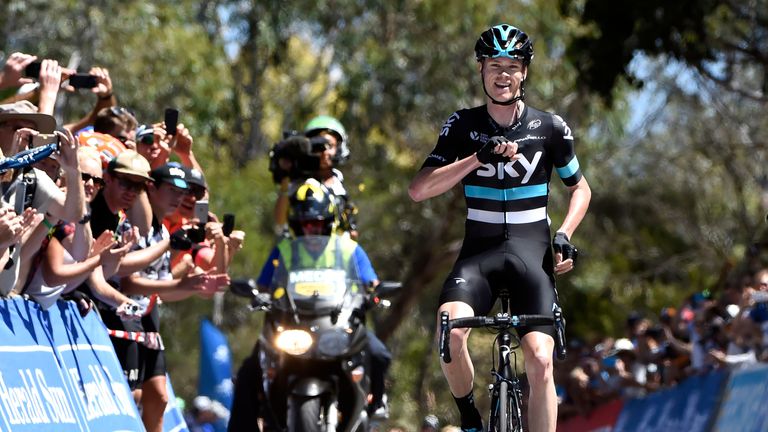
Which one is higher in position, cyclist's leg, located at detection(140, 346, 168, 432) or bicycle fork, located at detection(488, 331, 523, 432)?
cyclist's leg, located at detection(140, 346, 168, 432)

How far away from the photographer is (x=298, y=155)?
13.5m

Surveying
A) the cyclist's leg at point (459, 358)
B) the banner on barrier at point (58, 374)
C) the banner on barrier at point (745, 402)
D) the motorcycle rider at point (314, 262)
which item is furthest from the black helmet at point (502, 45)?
the banner on barrier at point (745, 402)

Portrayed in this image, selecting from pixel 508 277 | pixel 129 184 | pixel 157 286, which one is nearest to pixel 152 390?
pixel 157 286

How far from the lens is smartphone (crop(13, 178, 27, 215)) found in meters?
8.95

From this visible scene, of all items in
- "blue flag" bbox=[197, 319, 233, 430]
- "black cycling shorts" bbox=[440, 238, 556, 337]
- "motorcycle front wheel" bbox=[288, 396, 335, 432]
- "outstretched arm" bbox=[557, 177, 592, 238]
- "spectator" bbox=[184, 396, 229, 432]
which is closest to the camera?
"black cycling shorts" bbox=[440, 238, 556, 337]

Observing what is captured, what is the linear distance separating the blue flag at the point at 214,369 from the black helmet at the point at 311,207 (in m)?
8.77

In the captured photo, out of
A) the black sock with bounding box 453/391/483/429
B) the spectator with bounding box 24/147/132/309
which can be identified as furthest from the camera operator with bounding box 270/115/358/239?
the black sock with bounding box 453/391/483/429

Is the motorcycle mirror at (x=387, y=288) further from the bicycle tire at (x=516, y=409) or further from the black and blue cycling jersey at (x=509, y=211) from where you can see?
the bicycle tire at (x=516, y=409)

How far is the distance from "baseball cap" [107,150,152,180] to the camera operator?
2408 millimetres

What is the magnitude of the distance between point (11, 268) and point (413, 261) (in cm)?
2375

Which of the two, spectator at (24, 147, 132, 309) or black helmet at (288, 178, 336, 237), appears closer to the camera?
spectator at (24, 147, 132, 309)

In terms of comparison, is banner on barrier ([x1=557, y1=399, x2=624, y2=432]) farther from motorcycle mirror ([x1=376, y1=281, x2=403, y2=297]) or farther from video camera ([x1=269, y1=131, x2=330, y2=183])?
motorcycle mirror ([x1=376, y1=281, x2=403, y2=297])

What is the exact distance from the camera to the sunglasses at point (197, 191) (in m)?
12.1

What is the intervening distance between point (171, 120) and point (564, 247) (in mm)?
4699
